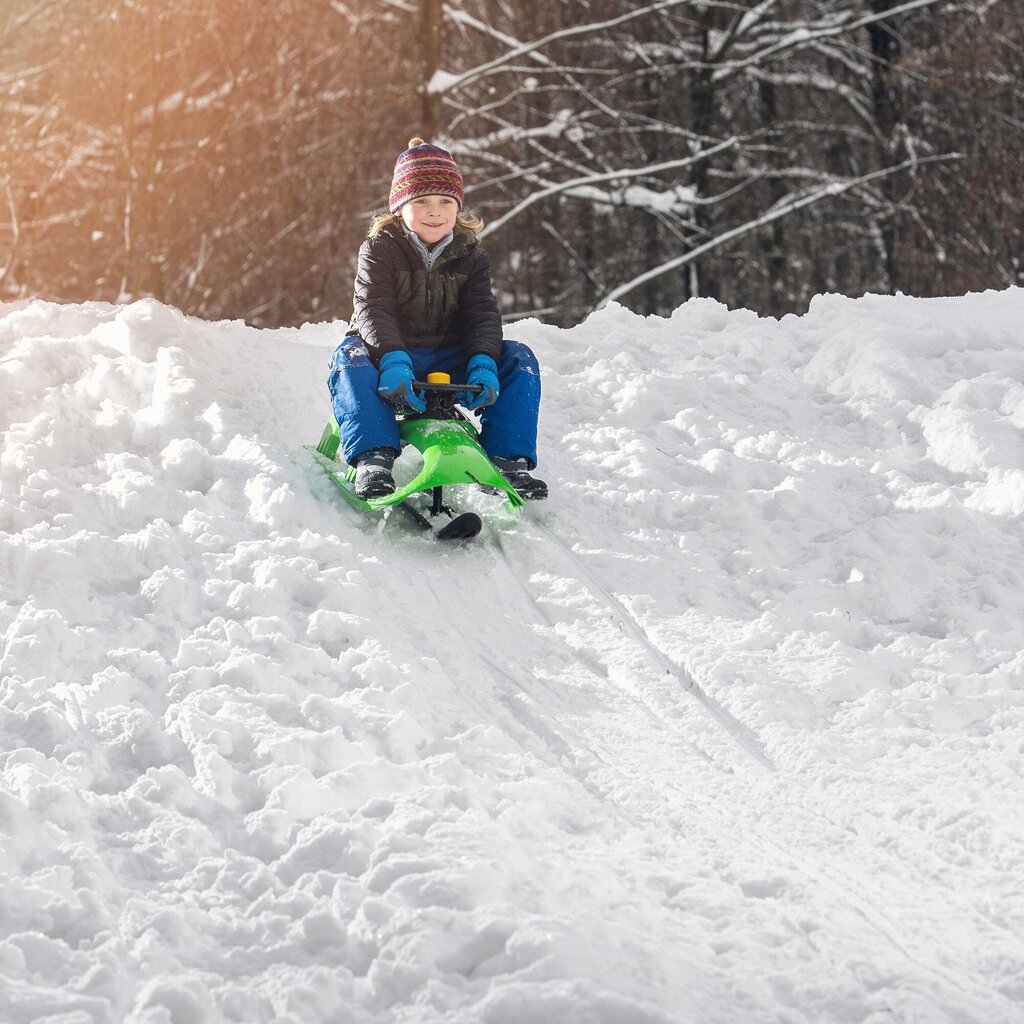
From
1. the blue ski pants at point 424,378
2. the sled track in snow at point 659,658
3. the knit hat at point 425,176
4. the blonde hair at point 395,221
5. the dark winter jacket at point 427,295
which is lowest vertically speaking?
the sled track in snow at point 659,658

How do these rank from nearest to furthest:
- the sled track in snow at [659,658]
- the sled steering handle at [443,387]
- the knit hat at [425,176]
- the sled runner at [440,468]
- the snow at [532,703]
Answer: the snow at [532,703], the sled track in snow at [659,658], the sled runner at [440,468], the sled steering handle at [443,387], the knit hat at [425,176]

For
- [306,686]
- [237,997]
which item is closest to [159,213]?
[306,686]

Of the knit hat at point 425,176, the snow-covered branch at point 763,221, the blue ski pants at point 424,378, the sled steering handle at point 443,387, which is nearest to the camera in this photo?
the sled steering handle at point 443,387

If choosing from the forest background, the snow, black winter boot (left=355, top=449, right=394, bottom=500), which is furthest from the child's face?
the forest background

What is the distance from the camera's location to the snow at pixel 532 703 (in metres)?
2.61

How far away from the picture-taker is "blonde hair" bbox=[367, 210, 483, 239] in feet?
18.2

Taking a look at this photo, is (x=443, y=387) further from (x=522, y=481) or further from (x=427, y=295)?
(x=427, y=295)

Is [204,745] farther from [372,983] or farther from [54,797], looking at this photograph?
[372,983]

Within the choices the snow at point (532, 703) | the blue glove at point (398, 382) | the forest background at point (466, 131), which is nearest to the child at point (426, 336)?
the blue glove at point (398, 382)

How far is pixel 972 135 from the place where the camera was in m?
14.9

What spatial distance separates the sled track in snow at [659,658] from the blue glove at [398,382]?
749mm

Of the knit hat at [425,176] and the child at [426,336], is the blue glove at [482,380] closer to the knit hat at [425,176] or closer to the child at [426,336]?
the child at [426,336]

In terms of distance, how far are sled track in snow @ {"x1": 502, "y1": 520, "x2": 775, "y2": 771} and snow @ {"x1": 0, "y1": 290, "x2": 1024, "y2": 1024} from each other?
0.7 inches

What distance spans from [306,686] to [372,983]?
1.34 metres
